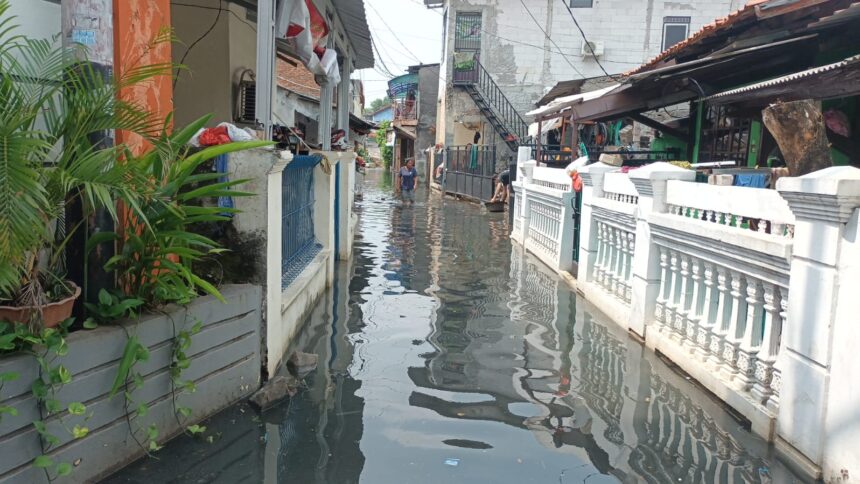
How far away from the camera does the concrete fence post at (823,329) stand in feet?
11.1

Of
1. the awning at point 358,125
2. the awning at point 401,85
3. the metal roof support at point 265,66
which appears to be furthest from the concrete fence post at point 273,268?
the awning at point 401,85

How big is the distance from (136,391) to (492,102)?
27.5 m

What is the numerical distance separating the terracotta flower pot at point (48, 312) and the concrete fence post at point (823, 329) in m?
3.72

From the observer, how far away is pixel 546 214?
1156cm

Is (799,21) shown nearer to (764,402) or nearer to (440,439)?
(764,402)

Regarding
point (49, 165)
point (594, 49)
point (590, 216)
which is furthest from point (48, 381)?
point (594, 49)

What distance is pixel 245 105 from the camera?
9984 mm

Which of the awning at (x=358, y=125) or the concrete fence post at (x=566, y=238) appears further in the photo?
the awning at (x=358, y=125)

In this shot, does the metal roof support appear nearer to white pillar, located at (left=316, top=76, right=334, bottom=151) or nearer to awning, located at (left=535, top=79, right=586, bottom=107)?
white pillar, located at (left=316, top=76, right=334, bottom=151)

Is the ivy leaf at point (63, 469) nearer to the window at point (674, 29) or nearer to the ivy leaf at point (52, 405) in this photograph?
the ivy leaf at point (52, 405)

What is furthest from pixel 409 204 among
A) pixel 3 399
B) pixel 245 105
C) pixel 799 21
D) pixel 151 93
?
pixel 3 399

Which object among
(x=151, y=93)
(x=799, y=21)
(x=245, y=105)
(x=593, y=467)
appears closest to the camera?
(x=593, y=467)

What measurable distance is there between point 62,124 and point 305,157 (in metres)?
3.81

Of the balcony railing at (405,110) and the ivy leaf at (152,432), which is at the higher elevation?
the balcony railing at (405,110)
